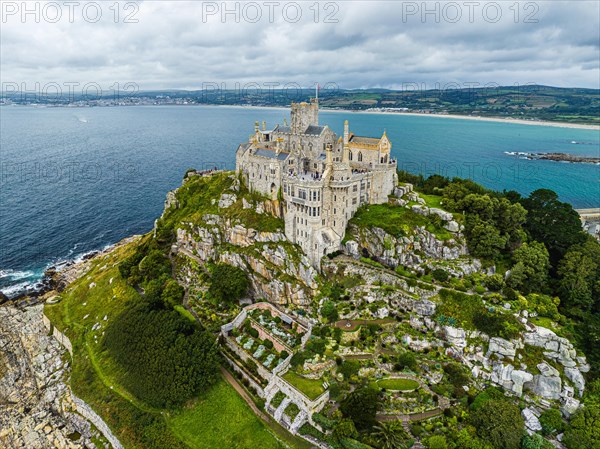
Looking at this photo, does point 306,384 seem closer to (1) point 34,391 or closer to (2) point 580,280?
(1) point 34,391

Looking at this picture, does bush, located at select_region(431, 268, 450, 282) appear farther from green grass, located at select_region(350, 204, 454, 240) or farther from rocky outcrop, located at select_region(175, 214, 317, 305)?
rocky outcrop, located at select_region(175, 214, 317, 305)

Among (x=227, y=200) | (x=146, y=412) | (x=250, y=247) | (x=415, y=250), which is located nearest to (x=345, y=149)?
(x=415, y=250)

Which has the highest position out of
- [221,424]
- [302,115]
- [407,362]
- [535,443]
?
[302,115]

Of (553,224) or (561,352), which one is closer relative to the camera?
(561,352)

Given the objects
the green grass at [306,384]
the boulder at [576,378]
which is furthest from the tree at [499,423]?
the green grass at [306,384]

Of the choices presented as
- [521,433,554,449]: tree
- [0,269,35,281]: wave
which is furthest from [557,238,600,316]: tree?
[0,269,35,281]: wave

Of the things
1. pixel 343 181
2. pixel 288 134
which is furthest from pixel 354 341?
pixel 288 134
